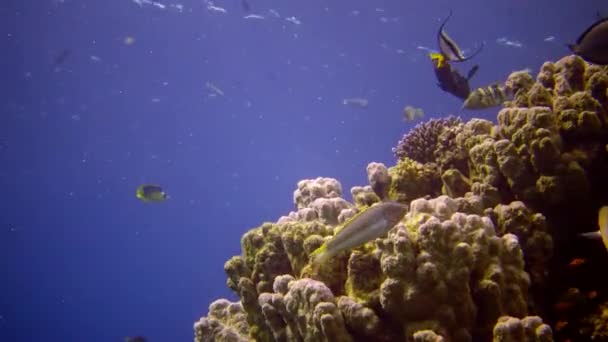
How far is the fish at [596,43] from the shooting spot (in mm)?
3760

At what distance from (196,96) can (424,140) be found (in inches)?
1564

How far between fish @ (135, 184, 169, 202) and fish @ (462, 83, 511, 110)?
7.62m

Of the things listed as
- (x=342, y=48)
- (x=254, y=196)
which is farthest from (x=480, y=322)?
(x=254, y=196)

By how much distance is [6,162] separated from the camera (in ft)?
136

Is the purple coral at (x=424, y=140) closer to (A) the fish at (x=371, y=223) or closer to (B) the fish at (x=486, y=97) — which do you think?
(B) the fish at (x=486, y=97)

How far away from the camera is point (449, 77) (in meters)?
5.67

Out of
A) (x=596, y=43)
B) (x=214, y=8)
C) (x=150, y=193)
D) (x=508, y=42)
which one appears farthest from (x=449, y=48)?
(x=508, y=42)

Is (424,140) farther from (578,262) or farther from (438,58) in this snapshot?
(578,262)

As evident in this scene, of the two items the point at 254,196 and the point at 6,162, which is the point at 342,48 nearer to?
the point at 6,162

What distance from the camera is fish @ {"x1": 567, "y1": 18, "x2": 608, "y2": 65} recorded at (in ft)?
12.3

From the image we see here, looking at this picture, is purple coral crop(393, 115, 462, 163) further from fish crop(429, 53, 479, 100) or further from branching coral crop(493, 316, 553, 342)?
→ branching coral crop(493, 316, 553, 342)

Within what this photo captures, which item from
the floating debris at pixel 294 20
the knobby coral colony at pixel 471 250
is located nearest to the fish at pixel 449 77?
the knobby coral colony at pixel 471 250

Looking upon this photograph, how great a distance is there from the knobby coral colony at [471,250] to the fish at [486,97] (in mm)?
513

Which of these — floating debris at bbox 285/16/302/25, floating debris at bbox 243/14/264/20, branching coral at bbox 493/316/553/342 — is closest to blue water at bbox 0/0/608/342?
floating debris at bbox 285/16/302/25
